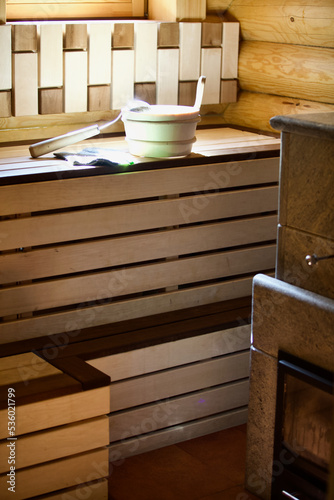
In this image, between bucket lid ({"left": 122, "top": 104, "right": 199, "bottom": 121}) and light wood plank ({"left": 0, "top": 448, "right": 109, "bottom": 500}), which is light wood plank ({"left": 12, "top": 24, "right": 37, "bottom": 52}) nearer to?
bucket lid ({"left": 122, "top": 104, "right": 199, "bottom": 121})

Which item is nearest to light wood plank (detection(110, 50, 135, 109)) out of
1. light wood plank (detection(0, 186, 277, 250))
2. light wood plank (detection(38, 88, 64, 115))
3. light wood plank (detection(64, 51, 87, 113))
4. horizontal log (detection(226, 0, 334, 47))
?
light wood plank (detection(64, 51, 87, 113))

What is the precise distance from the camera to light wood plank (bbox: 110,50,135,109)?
342 cm

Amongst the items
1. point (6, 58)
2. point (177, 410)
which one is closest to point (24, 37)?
point (6, 58)

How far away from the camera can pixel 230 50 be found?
3736 mm

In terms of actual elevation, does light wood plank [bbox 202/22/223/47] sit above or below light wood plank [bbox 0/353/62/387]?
above

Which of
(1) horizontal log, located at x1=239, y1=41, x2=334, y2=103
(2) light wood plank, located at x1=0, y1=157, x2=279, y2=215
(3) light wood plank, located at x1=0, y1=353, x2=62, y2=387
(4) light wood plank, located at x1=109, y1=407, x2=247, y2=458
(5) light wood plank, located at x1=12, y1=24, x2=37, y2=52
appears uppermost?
(5) light wood plank, located at x1=12, y1=24, x2=37, y2=52

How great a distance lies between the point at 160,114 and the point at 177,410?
1188 millimetres

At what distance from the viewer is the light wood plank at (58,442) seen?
7.81ft

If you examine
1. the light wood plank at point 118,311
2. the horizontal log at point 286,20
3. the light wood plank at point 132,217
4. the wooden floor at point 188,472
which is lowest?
the wooden floor at point 188,472

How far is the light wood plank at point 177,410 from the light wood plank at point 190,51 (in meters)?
1.51

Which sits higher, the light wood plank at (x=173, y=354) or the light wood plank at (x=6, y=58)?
the light wood plank at (x=6, y=58)

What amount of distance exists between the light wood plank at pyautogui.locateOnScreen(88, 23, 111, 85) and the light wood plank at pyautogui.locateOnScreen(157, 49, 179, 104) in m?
0.27

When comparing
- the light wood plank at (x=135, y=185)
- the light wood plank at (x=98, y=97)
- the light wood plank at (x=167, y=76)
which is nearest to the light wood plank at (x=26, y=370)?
the light wood plank at (x=135, y=185)

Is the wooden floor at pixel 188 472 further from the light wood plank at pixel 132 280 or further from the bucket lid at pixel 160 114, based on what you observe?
the bucket lid at pixel 160 114
